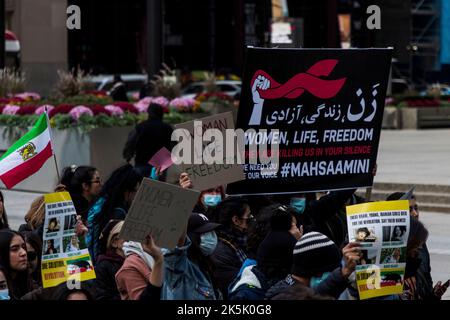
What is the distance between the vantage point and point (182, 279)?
5930mm

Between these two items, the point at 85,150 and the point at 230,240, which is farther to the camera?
the point at 85,150

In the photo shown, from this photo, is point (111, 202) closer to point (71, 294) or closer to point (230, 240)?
point (230, 240)

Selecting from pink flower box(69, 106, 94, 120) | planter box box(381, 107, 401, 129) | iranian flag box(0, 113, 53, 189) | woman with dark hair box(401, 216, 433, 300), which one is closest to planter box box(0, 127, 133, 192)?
pink flower box(69, 106, 94, 120)

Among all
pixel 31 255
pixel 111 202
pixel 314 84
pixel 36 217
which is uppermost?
pixel 314 84

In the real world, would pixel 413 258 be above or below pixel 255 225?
below

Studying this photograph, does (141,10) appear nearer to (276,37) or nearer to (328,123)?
(276,37)

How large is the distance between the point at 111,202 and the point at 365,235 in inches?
120

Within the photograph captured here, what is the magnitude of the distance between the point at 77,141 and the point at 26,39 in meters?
25.7

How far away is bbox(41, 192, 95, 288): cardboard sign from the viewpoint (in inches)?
253

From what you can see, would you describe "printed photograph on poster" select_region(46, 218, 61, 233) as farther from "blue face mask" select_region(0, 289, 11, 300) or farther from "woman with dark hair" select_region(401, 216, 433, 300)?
"woman with dark hair" select_region(401, 216, 433, 300)

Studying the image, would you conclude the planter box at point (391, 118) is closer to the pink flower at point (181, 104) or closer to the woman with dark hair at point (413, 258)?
the pink flower at point (181, 104)

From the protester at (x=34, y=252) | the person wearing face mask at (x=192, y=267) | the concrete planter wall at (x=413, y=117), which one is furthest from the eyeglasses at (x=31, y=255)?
the concrete planter wall at (x=413, y=117)

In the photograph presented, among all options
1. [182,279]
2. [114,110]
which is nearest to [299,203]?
[182,279]

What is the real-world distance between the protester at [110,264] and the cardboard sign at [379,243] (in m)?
1.71
